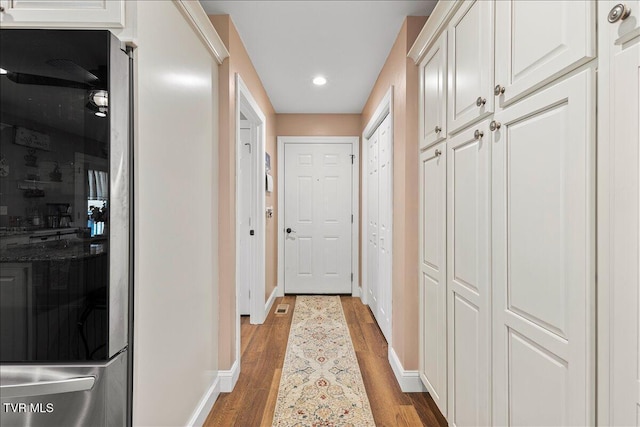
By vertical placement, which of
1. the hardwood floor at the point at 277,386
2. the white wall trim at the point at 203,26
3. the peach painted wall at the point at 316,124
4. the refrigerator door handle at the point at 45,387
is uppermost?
the peach painted wall at the point at 316,124

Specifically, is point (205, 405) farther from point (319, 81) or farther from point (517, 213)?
point (319, 81)

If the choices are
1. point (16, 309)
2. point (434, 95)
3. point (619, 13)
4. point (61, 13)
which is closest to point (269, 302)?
point (434, 95)

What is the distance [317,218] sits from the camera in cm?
466

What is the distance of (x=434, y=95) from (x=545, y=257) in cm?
126

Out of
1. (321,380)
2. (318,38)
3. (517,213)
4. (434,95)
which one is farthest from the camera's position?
(318,38)

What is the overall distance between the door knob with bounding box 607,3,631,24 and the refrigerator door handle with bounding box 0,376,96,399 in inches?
69.9

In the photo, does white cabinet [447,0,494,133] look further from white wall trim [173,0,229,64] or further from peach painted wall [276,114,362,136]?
peach painted wall [276,114,362,136]

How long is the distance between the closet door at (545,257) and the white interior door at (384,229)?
1.72 m

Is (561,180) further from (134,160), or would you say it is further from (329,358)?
(329,358)

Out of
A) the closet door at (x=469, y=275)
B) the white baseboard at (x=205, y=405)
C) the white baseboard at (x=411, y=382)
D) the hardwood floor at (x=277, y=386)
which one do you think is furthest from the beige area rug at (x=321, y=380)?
the closet door at (x=469, y=275)

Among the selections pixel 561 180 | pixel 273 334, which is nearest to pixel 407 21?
pixel 561 180

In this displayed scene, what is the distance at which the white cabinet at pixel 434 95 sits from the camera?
1.82 meters

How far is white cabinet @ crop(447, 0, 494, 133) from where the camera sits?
1.35 metres

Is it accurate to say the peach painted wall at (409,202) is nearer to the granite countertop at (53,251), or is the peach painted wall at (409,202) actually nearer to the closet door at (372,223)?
the closet door at (372,223)
